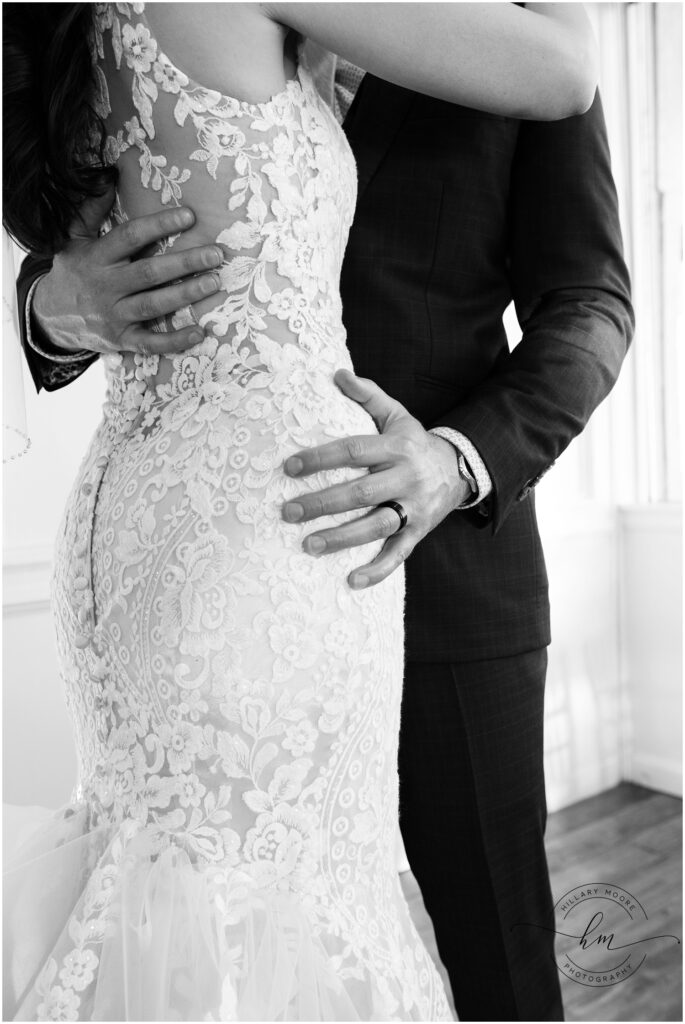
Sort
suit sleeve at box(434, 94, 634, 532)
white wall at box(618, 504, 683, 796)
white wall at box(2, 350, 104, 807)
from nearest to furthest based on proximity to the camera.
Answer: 1. suit sleeve at box(434, 94, 634, 532)
2. white wall at box(2, 350, 104, 807)
3. white wall at box(618, 504, 683, 796)

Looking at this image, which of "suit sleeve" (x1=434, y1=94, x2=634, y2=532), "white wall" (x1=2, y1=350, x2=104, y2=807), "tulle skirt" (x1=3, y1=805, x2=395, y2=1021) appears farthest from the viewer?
"white wall" (x1=2, y1=350, x2=104, y2=807)

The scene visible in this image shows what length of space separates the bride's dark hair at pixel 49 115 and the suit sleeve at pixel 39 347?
0.22 metres

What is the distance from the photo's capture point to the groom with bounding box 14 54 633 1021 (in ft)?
3.76

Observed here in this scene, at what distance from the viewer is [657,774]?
11.2ft

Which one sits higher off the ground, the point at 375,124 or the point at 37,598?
the point at 375,124

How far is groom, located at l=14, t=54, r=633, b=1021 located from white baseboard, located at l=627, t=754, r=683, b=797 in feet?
7.84

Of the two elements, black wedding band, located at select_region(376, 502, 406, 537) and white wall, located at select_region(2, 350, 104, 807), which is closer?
black wedding band, located at select_region(376, 502, 406, 537)

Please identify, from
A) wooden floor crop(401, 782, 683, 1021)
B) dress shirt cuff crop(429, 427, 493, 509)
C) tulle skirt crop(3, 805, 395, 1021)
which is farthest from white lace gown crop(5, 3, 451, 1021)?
wooden floor crop(401, 782, 683, 1021)

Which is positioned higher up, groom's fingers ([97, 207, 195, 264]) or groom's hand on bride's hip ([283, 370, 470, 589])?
groom's fingers ([97, 207, 195, 264])

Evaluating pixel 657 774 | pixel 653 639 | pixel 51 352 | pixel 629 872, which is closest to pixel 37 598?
pixel 51 352

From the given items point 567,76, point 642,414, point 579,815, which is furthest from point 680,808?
point 567,76

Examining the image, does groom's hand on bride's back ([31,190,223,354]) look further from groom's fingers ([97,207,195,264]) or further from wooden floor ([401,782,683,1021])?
wooden floor ([401,782,683,1021])

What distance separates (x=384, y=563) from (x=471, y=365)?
49cm

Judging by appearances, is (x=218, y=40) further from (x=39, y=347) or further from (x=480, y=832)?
(x=480, y=832)
